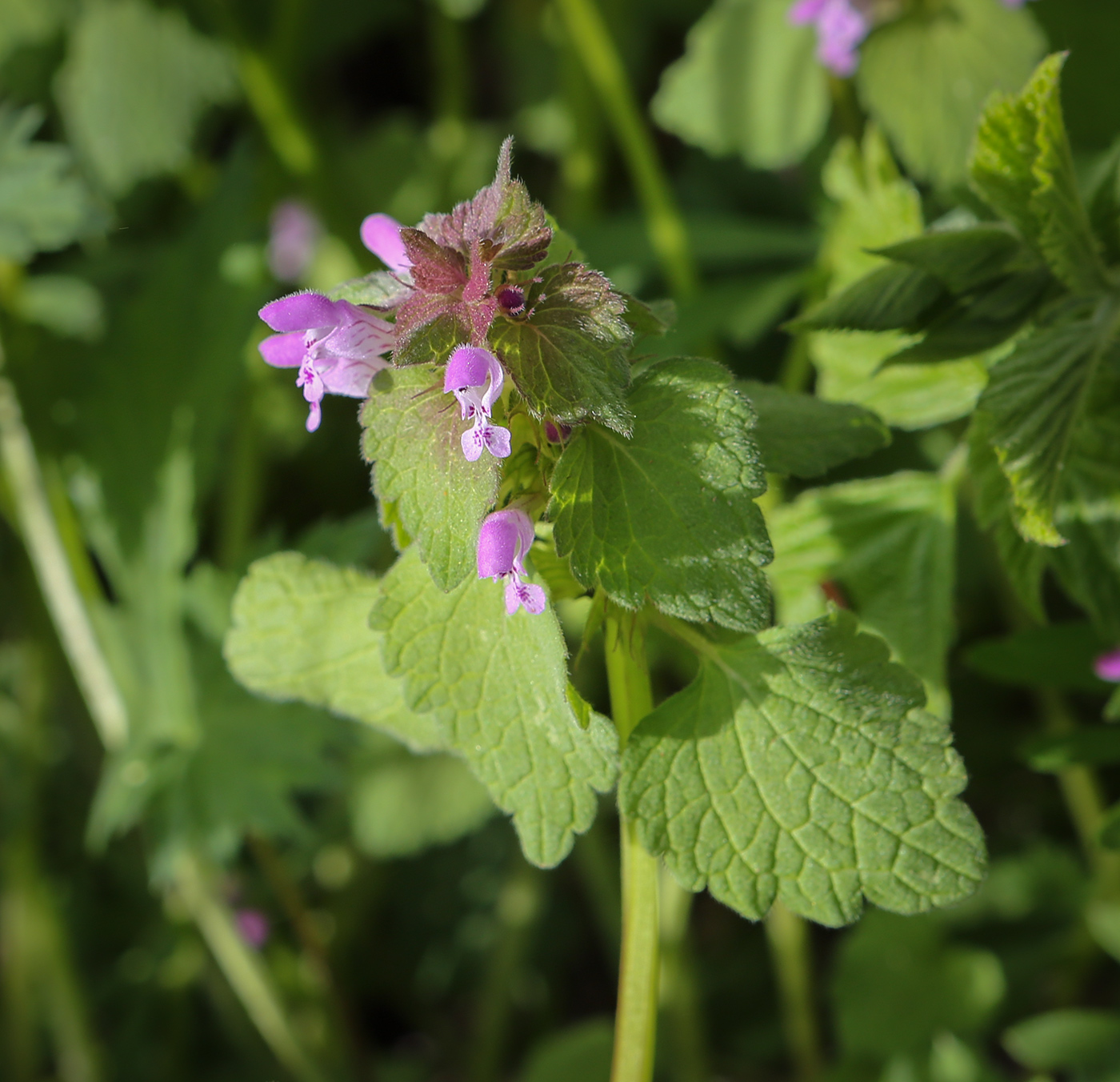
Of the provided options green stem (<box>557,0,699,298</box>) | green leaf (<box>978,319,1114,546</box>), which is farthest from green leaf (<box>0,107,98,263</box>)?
green leaf (<box>978,319,1114,546</box>)

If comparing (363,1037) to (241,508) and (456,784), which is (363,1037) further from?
(241,508)

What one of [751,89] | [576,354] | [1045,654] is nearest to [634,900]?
[576,354]

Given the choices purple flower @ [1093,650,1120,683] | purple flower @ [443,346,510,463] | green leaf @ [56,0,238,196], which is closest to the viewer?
purple flower @ [443,346,510,463]

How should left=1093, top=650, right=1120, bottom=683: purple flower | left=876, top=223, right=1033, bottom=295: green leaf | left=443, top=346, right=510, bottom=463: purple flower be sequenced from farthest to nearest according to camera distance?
left=1093, top=650, right=1120, bottom=683: purple flower < left=876, top=223, right=1033, bottom=295: green leaf < left=443, top=346, right=510, bottom=463: purple flower

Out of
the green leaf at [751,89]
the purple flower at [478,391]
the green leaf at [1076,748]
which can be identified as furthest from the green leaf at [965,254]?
the green leaf at [751,89]

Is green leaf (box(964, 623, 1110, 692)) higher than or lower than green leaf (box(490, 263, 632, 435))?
lower

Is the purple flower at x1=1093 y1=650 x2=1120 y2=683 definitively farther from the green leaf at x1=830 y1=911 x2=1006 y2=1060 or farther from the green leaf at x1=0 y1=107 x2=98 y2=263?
the green leaf at x1=0 y1=107 x2=98 y2=263

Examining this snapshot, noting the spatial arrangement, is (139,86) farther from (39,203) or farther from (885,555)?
(885,555)
